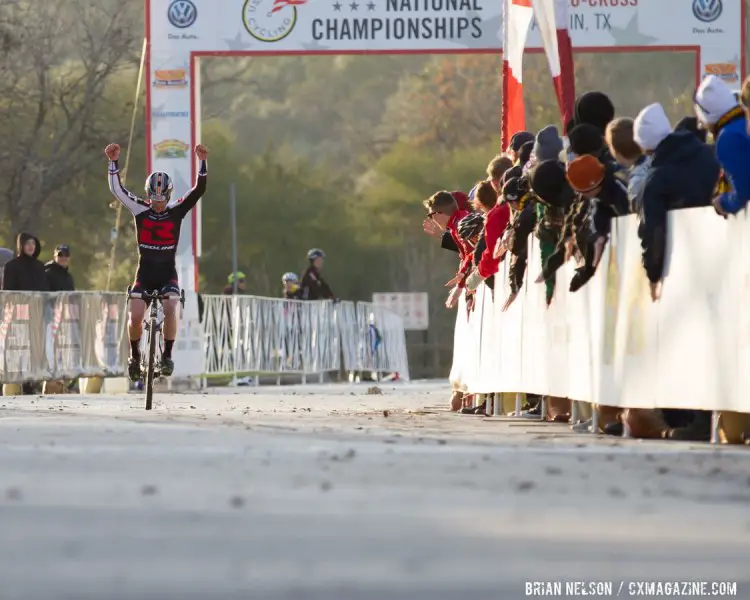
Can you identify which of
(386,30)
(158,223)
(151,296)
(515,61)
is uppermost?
(386,30)

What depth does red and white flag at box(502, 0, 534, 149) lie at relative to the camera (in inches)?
802

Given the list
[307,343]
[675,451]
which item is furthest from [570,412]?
[307,343]

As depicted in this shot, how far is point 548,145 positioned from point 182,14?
16376 millimetres

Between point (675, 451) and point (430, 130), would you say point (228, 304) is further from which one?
point (430, 130)

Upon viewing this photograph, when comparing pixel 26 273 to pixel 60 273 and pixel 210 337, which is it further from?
pixel 210 337

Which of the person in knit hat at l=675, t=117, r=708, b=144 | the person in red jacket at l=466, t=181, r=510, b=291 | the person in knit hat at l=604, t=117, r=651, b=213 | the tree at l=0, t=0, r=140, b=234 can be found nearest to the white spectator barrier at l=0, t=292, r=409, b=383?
the person in red jacket at l=466, t=181, r=510, b=291

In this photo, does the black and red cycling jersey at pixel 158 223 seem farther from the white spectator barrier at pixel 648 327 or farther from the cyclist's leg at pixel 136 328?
the white spectator barrier at pixel 648 327

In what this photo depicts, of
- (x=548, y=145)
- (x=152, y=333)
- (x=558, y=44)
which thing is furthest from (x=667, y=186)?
(x=152, y=333)

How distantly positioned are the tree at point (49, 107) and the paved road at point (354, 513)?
47.7 m

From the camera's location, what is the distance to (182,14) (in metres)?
29.9

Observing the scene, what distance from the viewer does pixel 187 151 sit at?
2994cm

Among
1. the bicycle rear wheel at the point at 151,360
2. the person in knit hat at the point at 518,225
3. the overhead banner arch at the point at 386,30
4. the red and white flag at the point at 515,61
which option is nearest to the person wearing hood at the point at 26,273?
the overhead banner arch at the point at 386,30

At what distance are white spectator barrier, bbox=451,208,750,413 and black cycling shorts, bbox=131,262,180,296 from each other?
370 centimetres

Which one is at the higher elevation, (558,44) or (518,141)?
(558,44)
